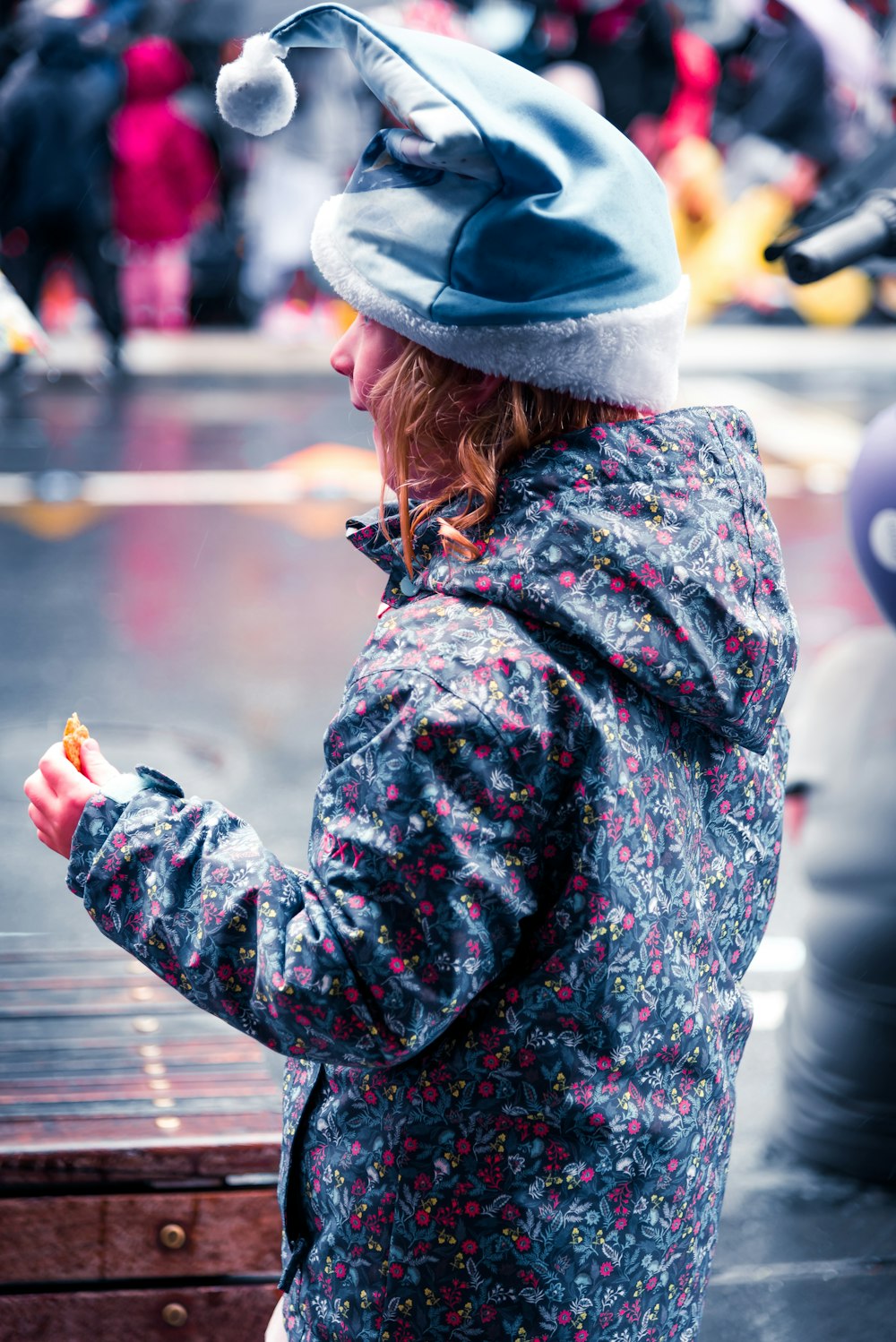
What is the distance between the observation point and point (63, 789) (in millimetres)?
1450

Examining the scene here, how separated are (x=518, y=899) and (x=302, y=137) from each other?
1106 cm

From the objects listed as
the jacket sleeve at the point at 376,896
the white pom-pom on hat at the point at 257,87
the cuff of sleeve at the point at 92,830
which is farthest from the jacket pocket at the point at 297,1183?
the white pom-pom on hat at the point at 257,87

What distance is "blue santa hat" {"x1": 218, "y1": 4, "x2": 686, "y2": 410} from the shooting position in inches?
51.2

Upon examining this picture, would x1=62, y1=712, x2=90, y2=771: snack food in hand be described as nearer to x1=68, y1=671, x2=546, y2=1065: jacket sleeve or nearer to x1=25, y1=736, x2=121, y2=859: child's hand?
x1=25, y1=736, x2=121, y2=859: child's hand

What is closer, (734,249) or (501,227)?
(501,227)

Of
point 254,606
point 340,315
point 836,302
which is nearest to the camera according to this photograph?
point 254,606

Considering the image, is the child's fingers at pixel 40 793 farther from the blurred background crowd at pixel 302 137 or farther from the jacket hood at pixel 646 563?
the blurred background crowd at pixel 302 137

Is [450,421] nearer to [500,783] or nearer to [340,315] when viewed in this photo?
[500,783]

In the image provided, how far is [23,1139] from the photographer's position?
2289 millimetres

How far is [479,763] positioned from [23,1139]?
1332 millimetres

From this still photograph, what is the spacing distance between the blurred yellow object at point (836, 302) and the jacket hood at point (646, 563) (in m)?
12.4

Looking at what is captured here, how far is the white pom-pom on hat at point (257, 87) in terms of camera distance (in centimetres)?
151

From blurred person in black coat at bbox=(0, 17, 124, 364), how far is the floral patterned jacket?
365 inches

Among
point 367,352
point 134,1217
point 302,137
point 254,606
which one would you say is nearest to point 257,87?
point 367,352
